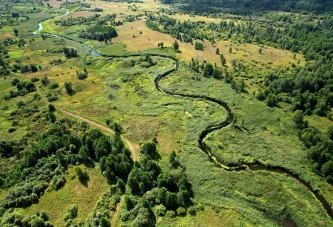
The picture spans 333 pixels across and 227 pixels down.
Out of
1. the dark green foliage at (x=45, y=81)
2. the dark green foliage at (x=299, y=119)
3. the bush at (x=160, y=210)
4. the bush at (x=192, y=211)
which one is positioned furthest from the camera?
the dark green foliage at (x=45, y=81)

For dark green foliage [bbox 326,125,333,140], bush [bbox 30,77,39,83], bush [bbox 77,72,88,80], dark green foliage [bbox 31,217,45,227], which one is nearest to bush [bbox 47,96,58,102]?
bush [bbox 77,72,88,80]

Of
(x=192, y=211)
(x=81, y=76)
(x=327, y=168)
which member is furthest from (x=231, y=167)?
(x=81, y=76)

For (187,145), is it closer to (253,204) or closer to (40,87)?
(253,204)

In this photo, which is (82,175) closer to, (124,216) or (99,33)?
(124,216)

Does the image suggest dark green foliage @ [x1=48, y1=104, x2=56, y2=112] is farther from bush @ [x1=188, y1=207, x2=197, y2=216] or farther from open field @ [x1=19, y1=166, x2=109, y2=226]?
bush @ [x1=188, y1=207, x2=197, y2=216]

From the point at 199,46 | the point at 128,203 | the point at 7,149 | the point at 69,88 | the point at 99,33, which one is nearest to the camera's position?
the point at 128,203

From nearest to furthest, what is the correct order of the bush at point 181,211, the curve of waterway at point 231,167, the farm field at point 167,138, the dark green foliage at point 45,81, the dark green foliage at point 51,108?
the bush at point 181,211 < the farm field at point 167,138 < the curve of waterway at point 231,167 < the dark green foliage at point 51,108 < the dark green foliage at point 45,81

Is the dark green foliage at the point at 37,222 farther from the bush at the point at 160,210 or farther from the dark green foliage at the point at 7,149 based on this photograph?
the dark green foliage at the point at 7,149

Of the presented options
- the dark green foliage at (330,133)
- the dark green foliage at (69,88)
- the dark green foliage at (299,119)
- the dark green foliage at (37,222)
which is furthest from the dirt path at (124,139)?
the dark green foliage at (330,133)

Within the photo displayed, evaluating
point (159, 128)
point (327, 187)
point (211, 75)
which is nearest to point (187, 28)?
point (211, 75)
